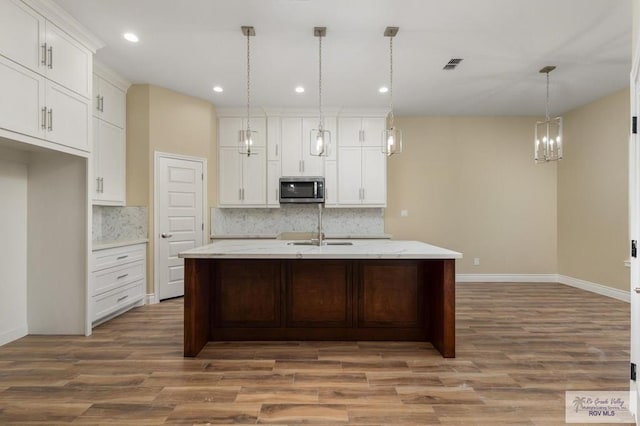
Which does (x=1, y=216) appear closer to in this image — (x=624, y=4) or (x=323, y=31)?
(x=323, y=31)

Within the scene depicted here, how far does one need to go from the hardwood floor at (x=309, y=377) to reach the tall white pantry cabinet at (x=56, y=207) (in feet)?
0.95

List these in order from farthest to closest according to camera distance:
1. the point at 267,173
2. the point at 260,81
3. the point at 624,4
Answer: the point at 267,173, the point at 260,81, the point at 624,4

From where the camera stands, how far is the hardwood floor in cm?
206

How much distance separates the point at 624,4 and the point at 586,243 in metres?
3.77

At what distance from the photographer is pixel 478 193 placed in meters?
6.04

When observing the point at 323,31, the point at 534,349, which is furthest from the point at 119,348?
the point at 534,349

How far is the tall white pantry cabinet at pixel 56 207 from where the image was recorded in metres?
3.08

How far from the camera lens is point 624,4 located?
2836 millimetres

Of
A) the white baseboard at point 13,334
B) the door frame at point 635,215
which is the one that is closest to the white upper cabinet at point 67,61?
the white baseboard at point 13,334

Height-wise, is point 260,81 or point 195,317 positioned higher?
point 260,81

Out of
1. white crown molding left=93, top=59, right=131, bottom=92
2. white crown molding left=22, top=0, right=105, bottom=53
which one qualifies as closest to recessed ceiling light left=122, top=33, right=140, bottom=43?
white crown molding left=22, top=0, right=105, bottom=53

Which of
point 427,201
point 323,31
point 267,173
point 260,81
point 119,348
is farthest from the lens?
point 427,201

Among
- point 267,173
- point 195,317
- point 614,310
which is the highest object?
point 267,173

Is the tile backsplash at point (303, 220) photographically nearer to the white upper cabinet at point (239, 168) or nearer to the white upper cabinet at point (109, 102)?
the white upper cabinet at point (239, 168)
